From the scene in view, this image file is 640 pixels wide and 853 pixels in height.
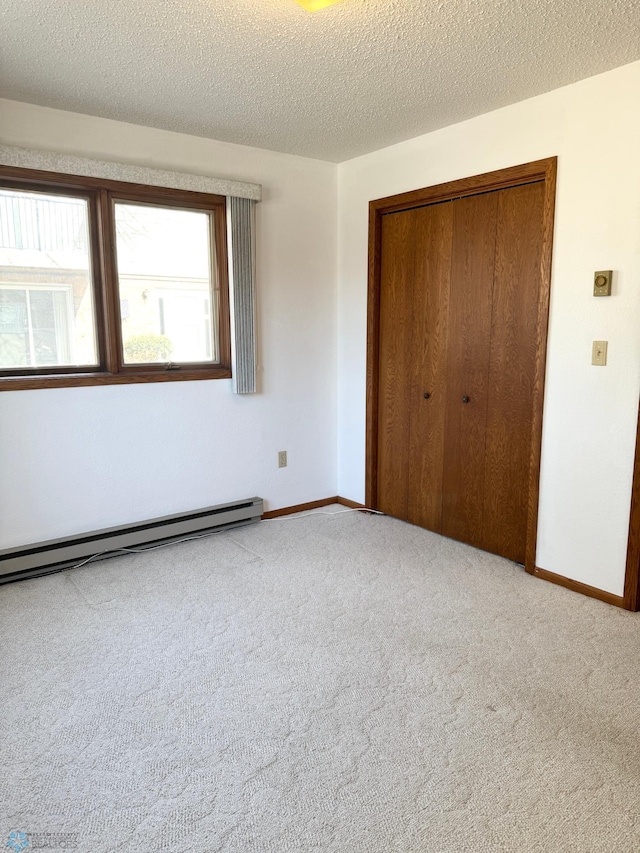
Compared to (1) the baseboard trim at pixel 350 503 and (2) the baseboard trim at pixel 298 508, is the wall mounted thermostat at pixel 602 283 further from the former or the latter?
(2) the baseboard trim at pixel 298 508

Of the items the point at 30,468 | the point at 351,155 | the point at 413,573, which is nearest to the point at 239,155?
the point at 351,155

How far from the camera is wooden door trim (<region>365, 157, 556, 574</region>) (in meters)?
2.81

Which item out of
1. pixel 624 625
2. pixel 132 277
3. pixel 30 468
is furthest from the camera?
pixel 132 277

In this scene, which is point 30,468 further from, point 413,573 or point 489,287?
point 489,287

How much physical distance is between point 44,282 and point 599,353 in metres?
2.78

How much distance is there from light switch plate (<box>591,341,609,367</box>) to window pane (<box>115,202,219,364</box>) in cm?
216

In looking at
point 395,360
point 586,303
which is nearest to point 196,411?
point 395,360

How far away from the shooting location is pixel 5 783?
165cm

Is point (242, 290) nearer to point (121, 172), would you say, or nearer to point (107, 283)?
point (107, 283)

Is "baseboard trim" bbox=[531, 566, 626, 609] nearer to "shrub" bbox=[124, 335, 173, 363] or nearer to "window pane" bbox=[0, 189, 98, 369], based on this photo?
"shrub" bbox=[124, 335, 173, 363]

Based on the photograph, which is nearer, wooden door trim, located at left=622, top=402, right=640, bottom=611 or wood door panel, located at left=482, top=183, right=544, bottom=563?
wooden door trim, located at left=622, top=402, right=640, bottom=611

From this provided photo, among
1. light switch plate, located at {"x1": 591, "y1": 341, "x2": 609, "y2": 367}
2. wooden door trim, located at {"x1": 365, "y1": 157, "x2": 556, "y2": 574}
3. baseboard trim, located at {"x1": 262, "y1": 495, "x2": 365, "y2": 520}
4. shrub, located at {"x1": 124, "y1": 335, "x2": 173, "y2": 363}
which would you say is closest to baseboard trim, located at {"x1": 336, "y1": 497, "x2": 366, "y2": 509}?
baseboard trim, located at {"x1": 262, "y1": 495, "x2": 365, "y2": 520}

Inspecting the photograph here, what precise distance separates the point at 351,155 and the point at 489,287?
1366 millimetres

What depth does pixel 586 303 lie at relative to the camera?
2688 millimetres
